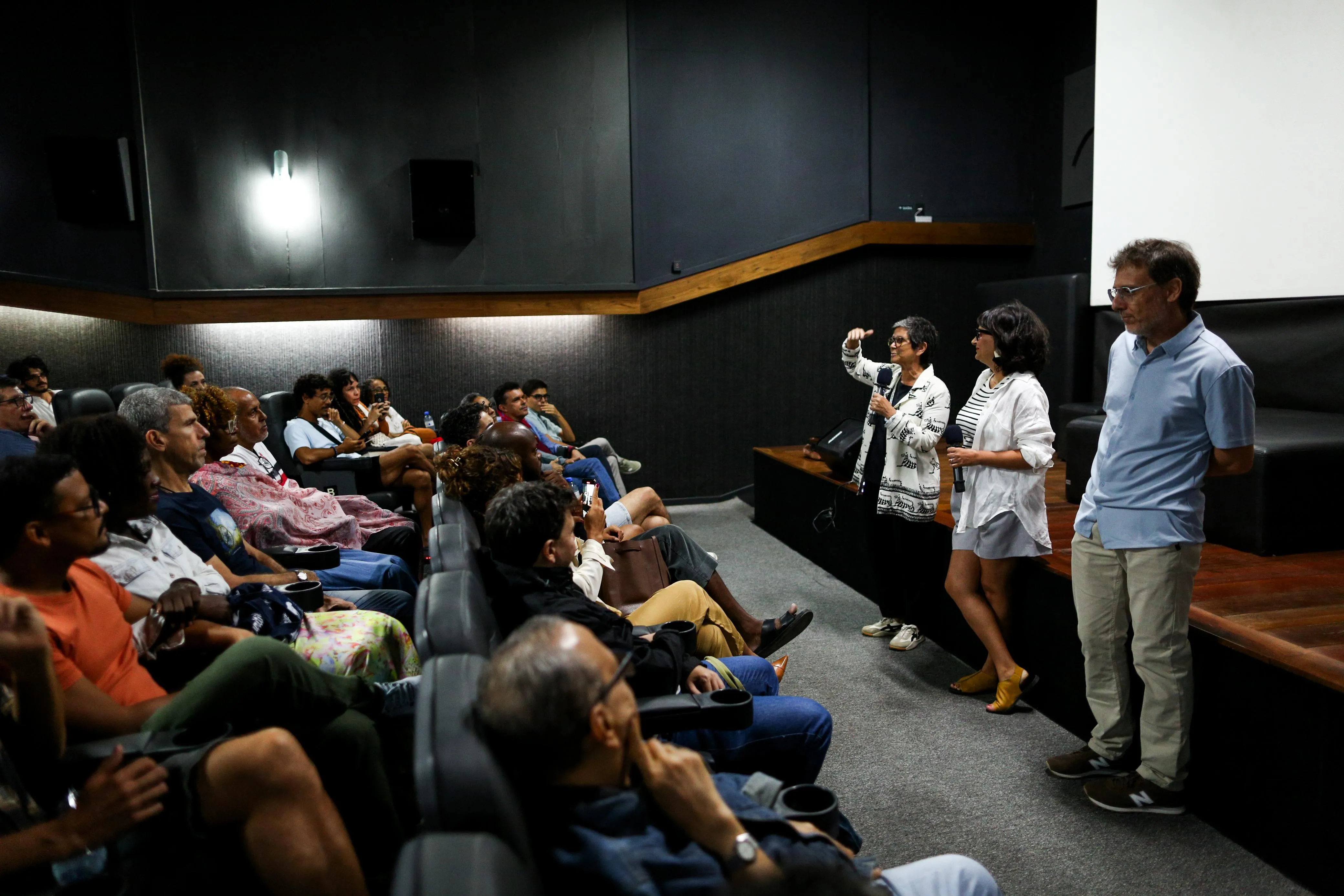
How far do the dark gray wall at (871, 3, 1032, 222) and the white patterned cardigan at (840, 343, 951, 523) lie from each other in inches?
164

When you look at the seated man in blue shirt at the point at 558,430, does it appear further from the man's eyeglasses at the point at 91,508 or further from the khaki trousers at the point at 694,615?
the man's eyeglasses at the point at 91,508

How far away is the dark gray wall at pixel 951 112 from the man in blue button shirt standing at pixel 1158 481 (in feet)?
17.2

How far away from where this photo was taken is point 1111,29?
16.0 feet

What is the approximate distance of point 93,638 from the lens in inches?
66.2

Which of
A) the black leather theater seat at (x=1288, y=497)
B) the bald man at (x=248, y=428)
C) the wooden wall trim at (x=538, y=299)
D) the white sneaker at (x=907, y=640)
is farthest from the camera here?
the wooden wall trim at (x=538, y=299)

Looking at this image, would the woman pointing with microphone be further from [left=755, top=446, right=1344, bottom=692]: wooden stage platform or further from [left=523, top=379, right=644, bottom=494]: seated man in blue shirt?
[left=523, top=379, right=644, bottom=494]: seated man in blue shirt

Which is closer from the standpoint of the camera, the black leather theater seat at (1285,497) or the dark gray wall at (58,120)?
the black leather theater seat at (1285,497)

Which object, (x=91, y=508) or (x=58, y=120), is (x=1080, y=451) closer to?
(x=91, y=508)

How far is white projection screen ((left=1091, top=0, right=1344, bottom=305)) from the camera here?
394 cm

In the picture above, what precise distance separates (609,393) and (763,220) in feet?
5.79

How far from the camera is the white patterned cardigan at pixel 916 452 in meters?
3.47

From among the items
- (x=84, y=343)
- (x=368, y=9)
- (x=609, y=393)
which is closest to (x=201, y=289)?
(x=84, y=343)

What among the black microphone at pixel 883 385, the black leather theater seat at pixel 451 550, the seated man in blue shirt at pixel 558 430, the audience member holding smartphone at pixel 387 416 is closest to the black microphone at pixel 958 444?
the black microphone at pixel 883 385

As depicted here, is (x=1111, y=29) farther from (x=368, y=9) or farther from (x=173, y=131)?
(x=173, y=131)
